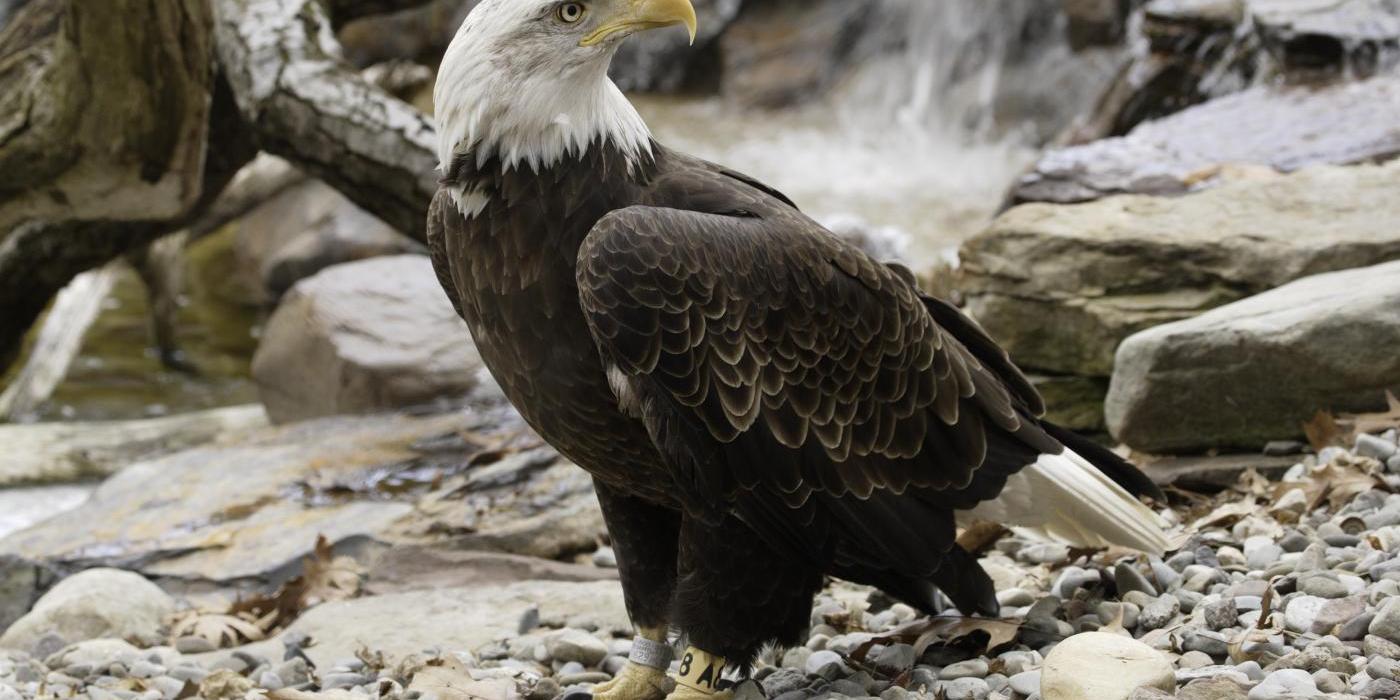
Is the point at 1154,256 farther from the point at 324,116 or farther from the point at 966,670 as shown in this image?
the point at 324,116

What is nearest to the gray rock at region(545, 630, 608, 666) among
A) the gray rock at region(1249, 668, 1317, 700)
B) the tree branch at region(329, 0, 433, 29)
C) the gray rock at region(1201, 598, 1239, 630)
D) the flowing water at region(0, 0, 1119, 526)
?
the gray rock at region(1201, 598, 1239, 630)

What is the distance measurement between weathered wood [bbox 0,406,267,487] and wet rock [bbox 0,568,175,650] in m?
2.44

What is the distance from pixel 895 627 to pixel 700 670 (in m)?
0.73

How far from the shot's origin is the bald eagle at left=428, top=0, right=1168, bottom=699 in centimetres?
311

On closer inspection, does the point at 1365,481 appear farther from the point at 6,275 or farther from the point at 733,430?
the point at 6,275

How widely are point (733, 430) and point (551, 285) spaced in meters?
0.47

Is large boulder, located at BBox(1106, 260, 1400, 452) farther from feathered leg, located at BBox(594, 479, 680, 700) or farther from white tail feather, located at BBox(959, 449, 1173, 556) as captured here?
feathered leg, located at BBox(594, 479, 680, 700)

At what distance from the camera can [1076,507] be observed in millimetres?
3613

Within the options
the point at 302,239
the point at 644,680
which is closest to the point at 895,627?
the point at 644,680

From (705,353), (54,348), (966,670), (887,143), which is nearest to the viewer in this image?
(705,353)

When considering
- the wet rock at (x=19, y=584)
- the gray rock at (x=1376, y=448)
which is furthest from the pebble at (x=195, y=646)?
the gray rock at (x=1376, y=448)

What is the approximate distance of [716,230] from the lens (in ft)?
10.4

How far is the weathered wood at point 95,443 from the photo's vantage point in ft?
23.0

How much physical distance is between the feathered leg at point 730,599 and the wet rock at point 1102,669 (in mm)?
617
